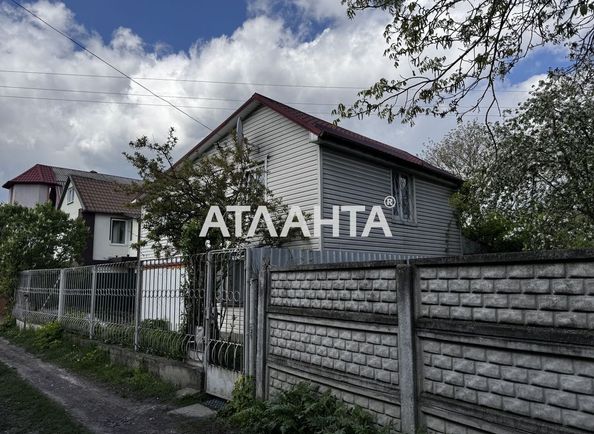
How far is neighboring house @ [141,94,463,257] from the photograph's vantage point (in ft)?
36.4

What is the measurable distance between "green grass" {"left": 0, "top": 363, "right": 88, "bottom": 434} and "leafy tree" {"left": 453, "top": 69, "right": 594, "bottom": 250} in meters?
8.18

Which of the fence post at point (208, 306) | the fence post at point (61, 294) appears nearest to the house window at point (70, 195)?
the fence post at point (61, 294)

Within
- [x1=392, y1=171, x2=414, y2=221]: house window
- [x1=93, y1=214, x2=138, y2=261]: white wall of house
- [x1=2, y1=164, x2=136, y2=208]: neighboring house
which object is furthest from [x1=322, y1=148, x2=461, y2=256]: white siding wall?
[x1=2, y1=164, x2=136, y2=208]: neighboring house

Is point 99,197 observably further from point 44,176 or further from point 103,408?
point 103,408

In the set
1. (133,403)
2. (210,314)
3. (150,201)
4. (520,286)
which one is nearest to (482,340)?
(520,286)

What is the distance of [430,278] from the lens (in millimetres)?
3596

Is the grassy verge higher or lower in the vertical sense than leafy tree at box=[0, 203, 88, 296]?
lower

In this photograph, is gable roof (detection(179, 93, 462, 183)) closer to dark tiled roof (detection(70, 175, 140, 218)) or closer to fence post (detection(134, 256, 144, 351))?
fence post (detection(134, 256, 144, 351))

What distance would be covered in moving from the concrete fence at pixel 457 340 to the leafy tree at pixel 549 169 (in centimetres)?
552

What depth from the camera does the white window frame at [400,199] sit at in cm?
1311

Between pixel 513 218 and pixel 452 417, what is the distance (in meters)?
8.64

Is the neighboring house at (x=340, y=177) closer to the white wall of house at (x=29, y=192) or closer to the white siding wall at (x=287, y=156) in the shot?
the white siding wall at (x=287, y=156)

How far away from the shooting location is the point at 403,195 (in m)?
13.5

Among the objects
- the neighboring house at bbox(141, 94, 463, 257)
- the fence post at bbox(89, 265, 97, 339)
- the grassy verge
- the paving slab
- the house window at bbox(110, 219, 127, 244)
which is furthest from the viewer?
the house window at bbox(110, 219, 127, 244)
